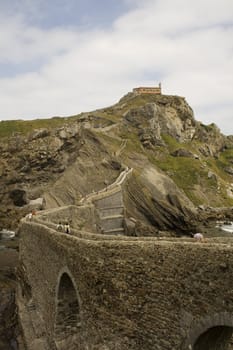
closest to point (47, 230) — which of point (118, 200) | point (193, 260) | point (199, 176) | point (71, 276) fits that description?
point (71, 276)

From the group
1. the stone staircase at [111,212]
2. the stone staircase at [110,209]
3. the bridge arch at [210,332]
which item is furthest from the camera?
the stone staircase at [111,212]

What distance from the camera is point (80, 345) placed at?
57.1 feet

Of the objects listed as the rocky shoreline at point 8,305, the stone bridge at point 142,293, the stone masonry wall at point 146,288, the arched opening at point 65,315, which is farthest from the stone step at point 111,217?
the stone masonry wall at point 146,288

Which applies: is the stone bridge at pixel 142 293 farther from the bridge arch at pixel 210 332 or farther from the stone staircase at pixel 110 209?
the stone staircase at pixel 110 209

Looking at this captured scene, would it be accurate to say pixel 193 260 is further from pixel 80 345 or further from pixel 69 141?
pixel 69 141

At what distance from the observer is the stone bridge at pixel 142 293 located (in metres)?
11.1

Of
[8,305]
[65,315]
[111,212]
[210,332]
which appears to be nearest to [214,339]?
[210,332]

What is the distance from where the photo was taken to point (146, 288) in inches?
516

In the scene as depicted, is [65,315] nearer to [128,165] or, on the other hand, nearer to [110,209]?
[110,209]

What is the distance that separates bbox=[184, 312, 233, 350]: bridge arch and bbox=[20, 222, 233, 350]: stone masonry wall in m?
0.10

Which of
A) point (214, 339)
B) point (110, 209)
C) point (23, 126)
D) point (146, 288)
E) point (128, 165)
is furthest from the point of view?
point (23, 126)

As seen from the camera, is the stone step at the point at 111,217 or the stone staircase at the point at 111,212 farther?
the stone step at the point at 111,217

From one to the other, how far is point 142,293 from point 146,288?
276 millimetres

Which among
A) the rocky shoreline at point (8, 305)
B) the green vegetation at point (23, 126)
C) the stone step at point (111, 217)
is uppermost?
the green vegetation at point (23, 126)
